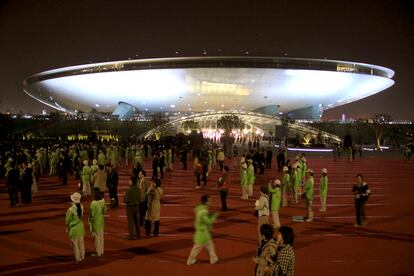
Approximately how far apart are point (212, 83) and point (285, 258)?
54.4m

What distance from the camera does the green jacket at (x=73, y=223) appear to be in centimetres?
688

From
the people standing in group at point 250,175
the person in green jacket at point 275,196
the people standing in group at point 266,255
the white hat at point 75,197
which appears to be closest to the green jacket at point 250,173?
the people standing in group at point 250,175

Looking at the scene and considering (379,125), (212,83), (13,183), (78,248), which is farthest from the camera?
(212,83)

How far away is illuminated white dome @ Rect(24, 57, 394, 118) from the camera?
179ft

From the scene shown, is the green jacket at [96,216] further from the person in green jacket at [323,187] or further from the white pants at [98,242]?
the person in green jacket at [323,187]

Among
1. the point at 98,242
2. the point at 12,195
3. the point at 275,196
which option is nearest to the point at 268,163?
the point at 12,195

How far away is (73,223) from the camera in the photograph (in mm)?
6934

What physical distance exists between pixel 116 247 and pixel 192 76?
49290mm

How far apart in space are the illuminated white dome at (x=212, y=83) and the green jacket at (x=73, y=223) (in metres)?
47.8

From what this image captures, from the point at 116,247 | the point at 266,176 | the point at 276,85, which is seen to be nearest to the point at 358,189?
the point at 116,247

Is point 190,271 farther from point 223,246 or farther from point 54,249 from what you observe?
point 54,249

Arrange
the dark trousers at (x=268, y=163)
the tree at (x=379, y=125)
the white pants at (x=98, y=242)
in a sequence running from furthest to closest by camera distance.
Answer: the tree at (x=379, y=125), the dark trousers at (x=268, y=163), the white pants at (x=98, y=242)

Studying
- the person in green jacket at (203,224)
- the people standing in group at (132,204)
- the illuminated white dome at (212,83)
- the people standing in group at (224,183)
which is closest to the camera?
the person in green jacket at (203,224)

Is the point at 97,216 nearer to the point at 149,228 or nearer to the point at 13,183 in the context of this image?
the point at 149,228
